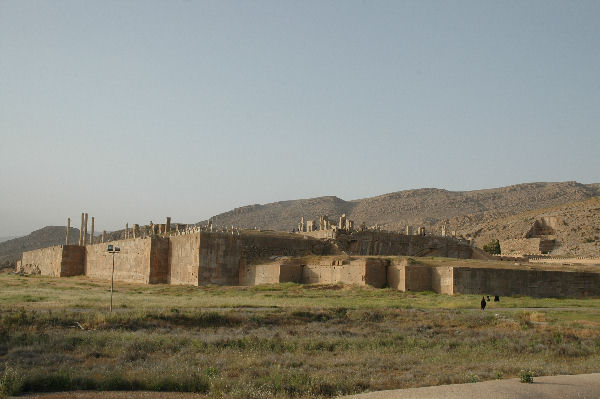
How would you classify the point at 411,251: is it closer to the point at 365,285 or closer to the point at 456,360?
the point at 365,285

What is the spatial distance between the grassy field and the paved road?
1.39m

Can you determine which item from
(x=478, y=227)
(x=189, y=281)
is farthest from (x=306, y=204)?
(x=189, y=281)

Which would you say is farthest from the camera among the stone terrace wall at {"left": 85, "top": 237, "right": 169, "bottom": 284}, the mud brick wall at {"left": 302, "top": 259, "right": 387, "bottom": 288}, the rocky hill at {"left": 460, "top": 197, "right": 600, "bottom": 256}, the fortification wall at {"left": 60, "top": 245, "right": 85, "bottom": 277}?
the rocky hill at {"left": 460, "top": 197, "right": 600, "bottom": 256}

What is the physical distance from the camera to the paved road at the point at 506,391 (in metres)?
8.52

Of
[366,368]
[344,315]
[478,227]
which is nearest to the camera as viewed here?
[366,368]

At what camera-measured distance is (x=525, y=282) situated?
31.1 metres

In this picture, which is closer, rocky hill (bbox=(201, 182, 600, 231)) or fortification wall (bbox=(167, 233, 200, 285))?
fortification wall (bbox=(167, 233, 200, 285))

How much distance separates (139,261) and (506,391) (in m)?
35.2

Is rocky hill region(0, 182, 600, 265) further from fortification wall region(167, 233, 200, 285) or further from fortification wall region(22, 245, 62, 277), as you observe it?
fortification wall region(167, 233, 200, 285)

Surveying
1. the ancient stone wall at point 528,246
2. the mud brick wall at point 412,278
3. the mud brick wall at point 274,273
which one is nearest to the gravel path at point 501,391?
the mud brick wall at point 412,278

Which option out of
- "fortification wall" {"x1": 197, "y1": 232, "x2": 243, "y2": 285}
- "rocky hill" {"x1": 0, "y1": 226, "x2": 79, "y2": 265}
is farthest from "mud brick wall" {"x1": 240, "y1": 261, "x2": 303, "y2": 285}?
"rocky hill" {"x1": 0, "y1": 226, "x2": 79, "y2": 265}

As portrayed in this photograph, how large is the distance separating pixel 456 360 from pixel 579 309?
536 inches

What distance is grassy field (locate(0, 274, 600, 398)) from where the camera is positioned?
10742 millimetres

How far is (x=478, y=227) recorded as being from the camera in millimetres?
80250
